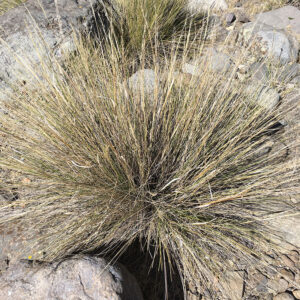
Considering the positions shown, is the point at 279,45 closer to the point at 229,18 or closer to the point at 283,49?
the point at 283,49

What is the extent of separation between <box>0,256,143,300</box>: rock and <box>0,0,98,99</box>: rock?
1205 mm

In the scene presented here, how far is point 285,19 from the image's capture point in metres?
2.72

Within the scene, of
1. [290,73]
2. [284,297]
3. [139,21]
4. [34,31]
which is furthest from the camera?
[139,21]

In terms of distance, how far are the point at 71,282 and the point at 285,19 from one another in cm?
312

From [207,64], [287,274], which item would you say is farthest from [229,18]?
[287,274]

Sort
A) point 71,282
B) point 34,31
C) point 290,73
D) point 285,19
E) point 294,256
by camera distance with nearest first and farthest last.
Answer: point 71,282
point 294,256
point 34,31
point 290,73
point 285,19

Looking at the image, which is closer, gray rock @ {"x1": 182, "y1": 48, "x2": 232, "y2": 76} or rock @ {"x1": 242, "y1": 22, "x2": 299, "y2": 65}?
gray rock @ {"x1": 182, "y1": 48, "x2": 232, "y2": 76}

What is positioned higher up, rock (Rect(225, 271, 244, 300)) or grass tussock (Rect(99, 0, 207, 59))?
grass tussock (Rect(99, 0, 207, 59))

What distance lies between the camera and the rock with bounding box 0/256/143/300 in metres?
0.94

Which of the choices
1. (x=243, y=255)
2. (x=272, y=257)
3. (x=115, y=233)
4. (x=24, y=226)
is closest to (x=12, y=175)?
(x=24, y=226)

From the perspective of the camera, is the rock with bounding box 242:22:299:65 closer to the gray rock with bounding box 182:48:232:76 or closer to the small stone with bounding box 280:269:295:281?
the gray rock with bounding box 182:48:232:76

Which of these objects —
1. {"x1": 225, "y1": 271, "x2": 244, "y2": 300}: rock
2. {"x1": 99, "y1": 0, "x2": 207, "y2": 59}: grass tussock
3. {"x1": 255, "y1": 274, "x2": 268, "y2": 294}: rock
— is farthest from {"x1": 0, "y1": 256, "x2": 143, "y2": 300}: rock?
{"x1": 99, "y1": 0, "x2": 207, "y2": 59}: grass tussock

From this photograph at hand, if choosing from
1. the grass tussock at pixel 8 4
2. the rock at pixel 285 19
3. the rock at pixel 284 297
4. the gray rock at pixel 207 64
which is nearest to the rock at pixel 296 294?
the rock at pixel 284 297

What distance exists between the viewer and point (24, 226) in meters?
1.30
